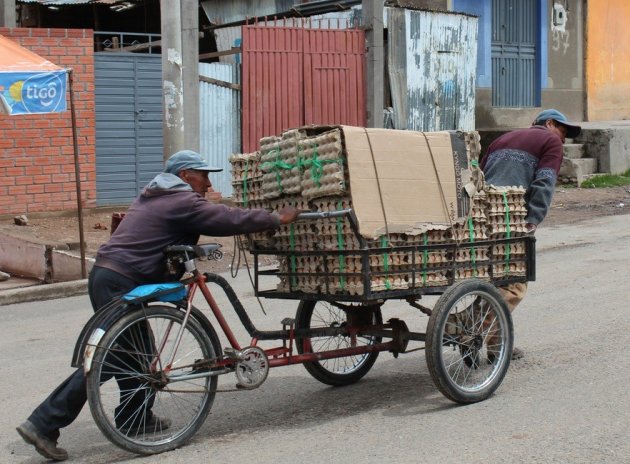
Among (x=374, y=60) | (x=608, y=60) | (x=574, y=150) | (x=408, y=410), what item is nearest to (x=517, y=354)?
(x=408, y=410)

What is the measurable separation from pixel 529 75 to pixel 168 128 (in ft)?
38.0

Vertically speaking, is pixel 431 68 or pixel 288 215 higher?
pixel 431 68

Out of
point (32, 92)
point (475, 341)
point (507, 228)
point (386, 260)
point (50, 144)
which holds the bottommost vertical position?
point (475, 341)

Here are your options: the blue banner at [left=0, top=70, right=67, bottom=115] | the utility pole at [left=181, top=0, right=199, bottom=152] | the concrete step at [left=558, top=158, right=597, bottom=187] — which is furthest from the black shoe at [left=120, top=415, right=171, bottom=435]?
the concrete step at [left=558, top=158, right=597, bottom=187]

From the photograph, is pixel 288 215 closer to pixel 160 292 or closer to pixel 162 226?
pixel 162 226

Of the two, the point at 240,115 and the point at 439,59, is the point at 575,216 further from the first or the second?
the point at 240,115

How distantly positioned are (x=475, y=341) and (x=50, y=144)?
921cm

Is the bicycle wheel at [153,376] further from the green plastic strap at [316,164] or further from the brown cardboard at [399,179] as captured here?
the brown cardboard at [399,179]

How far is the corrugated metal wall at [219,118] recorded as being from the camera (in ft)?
50.5

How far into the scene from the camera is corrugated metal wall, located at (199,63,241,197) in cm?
1539

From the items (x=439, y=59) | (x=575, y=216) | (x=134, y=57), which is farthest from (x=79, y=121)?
(x=575, y=216)

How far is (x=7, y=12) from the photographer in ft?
49.9

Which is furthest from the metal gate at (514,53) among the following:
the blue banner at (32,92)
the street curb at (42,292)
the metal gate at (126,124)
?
the street curb at (42,292)

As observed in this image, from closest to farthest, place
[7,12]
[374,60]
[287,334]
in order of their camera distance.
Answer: [287,334], [7,12], [374,60]
